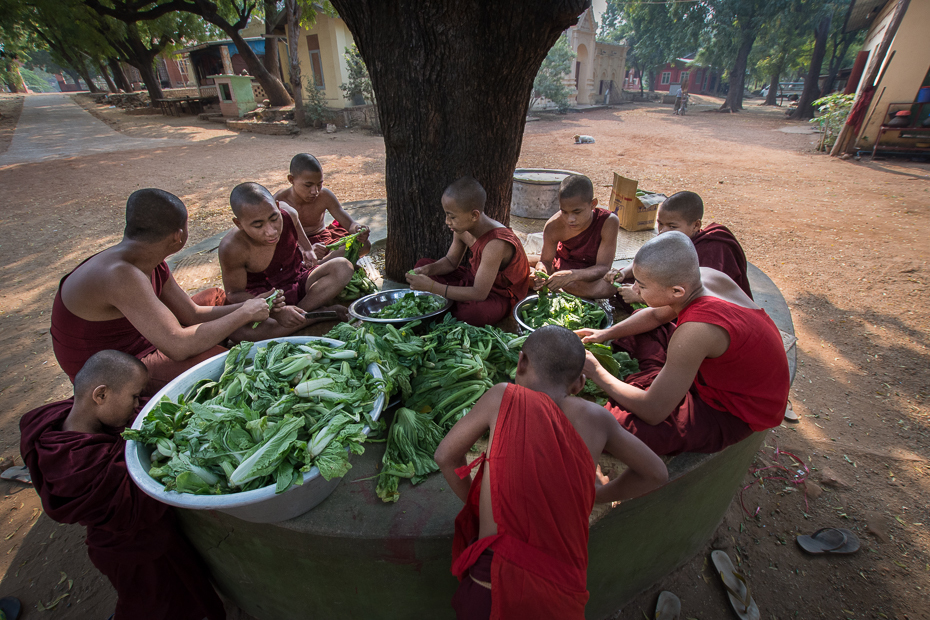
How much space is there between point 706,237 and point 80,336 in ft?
13.3

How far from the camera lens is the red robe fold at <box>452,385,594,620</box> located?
1498 mm

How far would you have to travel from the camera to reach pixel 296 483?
166 cm

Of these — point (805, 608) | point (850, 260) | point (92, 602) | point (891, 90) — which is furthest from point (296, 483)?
point (891, 90)

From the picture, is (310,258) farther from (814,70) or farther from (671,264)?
(814,70)

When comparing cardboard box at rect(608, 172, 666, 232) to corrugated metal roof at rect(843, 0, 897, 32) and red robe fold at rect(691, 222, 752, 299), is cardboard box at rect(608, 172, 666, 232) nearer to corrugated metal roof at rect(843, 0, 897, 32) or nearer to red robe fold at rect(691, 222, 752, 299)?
red robe fold at rect(691, 222, 752, 299)

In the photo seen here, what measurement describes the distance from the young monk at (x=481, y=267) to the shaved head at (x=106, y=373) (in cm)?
186

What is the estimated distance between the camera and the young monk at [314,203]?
4398 mm

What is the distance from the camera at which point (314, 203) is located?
4.87 m

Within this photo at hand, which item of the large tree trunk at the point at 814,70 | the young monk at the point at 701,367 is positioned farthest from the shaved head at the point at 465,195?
the large tree trunk at the point at 814,70

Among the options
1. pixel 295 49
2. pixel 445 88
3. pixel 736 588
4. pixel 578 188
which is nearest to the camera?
pixel 736 588

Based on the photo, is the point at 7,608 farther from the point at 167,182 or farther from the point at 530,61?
the point at 167,182

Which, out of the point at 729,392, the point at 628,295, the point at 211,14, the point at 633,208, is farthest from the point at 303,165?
the point at 211,14

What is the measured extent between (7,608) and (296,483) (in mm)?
2267

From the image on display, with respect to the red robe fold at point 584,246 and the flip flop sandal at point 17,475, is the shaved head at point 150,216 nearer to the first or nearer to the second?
the flip flop sandal at point 17,475
